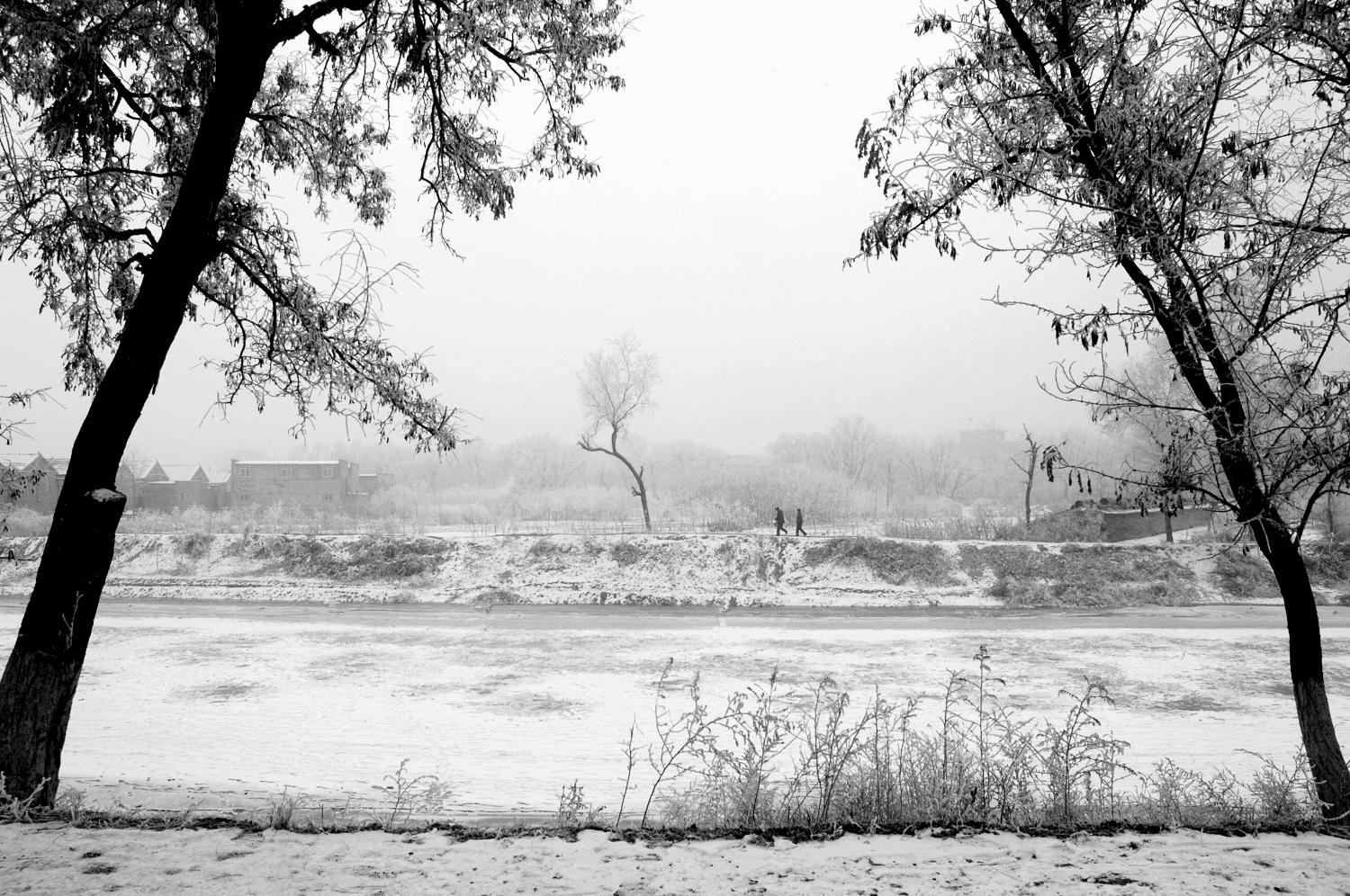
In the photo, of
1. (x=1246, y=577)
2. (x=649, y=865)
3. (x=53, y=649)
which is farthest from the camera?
(x=1246, y=577)

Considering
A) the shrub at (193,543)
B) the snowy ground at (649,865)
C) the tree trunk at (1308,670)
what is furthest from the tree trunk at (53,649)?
the shrub at (193,543)

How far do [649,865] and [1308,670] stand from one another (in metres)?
5.04

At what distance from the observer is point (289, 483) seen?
61.0m

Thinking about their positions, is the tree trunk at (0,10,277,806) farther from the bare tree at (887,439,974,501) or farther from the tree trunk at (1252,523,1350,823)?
the bare tree at (887,439,974,501)

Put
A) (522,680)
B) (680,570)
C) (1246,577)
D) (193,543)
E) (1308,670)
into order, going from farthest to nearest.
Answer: (193,543) < (680,570) < (1246,577) < (522,680) < (1308,670)

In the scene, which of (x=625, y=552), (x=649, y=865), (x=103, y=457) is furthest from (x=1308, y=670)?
(x=625, y=552)

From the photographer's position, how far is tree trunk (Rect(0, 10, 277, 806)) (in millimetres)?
4570

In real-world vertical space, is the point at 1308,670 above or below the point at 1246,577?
above

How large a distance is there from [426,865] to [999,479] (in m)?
99.5

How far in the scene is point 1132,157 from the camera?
518 cm

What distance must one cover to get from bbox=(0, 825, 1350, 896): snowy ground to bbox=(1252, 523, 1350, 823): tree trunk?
2206 mm

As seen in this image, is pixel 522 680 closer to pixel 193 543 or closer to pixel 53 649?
pixel 53 649

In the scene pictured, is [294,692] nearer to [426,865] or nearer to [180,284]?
[180,284]

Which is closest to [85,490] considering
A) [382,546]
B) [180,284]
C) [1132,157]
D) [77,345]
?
[180,284]
